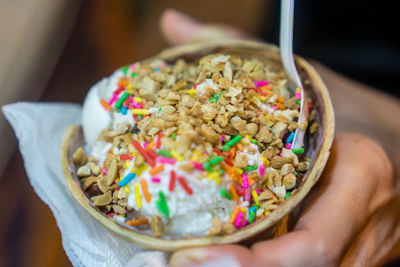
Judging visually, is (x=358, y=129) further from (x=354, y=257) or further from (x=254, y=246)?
(x=254, y=246)

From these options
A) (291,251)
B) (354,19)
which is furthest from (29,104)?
(354,19)

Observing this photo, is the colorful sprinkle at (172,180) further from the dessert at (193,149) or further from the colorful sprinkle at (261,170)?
the colorful sprinkle at (261,170)

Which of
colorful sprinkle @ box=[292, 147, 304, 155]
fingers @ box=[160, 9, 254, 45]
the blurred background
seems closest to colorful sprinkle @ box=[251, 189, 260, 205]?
colorful sprinkle @ box=[292, 147, 304, 155]

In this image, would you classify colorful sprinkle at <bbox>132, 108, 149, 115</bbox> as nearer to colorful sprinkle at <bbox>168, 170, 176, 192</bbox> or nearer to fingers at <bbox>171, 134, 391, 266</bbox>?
colorful sprinkle at <bbox>168, 170, 176, 192</bbox>

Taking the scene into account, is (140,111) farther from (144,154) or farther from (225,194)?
(225,194)

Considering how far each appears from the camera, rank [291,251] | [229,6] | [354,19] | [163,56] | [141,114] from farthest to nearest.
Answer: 1. [229,6]
2. [354,19]
3. [163,56]
4. [141,114]
5. [291,251]
